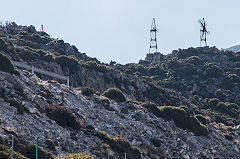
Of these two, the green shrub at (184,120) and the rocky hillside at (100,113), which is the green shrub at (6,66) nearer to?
the rocky hillside at (100,113)

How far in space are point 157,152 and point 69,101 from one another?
1139 cm

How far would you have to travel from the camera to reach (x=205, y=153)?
168 feet

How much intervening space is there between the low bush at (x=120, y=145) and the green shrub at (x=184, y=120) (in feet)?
52.5

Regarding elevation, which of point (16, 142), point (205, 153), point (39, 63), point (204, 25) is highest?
point (204, 25)

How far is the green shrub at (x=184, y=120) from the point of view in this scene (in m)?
58.2

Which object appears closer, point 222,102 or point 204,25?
point 222,102

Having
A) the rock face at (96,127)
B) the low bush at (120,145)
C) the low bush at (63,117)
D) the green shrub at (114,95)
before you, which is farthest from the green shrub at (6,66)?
the green shrub at (114,95)

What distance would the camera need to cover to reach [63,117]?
4309 cm

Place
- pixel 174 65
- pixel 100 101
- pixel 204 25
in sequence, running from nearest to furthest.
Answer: pixel 100 101 < pixel 174 65 < pixel 204 25

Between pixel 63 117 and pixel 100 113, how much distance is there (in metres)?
8.26

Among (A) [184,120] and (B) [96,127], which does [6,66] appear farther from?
(A) [184,120]

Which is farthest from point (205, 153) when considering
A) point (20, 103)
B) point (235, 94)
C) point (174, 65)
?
point (174, 65)

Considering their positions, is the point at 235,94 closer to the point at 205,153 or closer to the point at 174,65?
the point at 174,65

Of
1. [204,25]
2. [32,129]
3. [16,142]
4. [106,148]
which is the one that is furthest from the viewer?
[204,25]
